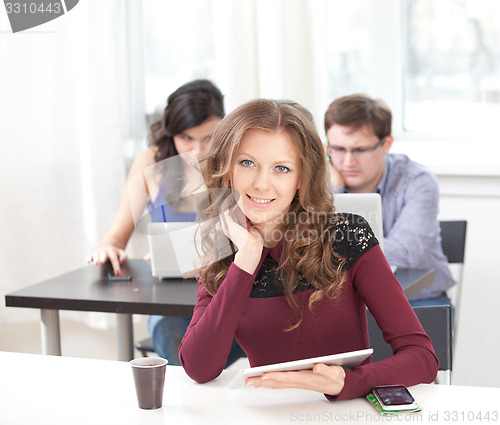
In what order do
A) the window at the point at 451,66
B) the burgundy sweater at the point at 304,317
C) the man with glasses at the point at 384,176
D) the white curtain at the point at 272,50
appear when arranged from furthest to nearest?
the window at the point at 451,66 < the white curtain at the point at 272,50 < the man with glasses at the point at 384,176 < the burgundy sweater at the point at 304,317

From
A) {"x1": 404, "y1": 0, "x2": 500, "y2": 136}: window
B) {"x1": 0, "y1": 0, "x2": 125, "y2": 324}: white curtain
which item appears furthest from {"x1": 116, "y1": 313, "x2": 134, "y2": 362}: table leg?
{"x1": 404, "y1": 0, "x2": 500, "y2": 136}: window

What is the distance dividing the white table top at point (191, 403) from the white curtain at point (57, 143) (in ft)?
4.87

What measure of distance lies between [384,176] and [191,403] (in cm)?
165

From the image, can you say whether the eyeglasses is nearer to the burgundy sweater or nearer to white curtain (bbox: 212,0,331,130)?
white curtain (bbox: 212,0,331,130)

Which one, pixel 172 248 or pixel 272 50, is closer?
pixel 172 248

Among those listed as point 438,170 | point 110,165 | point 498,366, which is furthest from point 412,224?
point 110,165

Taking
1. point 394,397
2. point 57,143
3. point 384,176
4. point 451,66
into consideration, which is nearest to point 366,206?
point 394,397

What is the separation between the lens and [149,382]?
1.13 metres

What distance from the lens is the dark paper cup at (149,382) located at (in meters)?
1.12

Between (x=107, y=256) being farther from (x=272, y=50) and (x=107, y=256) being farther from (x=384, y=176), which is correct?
(x=272, y=50)

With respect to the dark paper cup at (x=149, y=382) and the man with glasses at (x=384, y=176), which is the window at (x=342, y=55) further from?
the dark paper cup at (x=149, y=382)

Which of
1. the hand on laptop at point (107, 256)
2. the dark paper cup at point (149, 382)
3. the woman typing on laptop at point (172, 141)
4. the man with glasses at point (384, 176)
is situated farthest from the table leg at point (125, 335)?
the dark paper cup at point (149, 382)

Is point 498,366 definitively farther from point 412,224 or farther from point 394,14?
point 394,14

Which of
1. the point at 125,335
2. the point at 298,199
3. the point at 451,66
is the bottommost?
the point at 125,335
